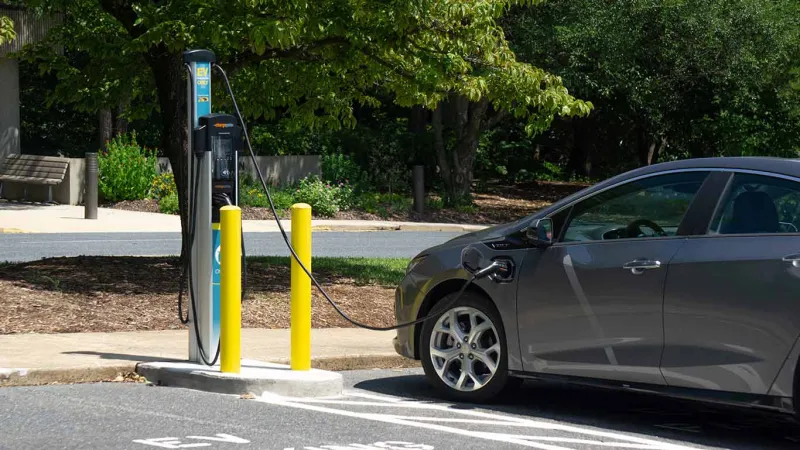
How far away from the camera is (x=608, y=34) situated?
29016 millimetres

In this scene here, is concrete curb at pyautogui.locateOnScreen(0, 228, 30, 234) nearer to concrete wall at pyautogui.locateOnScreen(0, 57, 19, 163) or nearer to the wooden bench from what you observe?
the wooden bench

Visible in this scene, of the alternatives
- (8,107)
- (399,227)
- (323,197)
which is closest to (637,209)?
(399,227)

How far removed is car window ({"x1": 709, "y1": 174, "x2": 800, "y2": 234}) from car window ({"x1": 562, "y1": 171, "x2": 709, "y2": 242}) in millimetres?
234

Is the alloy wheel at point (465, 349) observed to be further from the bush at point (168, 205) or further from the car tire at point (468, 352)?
the bush at point (168, 205)

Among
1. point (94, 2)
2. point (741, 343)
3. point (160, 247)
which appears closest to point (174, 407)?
point (741, 343)

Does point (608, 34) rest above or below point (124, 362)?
above

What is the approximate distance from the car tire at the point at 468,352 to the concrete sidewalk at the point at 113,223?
14.4m

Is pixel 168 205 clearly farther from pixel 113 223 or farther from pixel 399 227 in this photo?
pixel 399 227

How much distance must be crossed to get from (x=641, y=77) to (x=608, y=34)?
1.99 m

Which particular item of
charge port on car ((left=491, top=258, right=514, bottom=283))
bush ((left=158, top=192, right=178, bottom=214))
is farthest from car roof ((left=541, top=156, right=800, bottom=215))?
bush ((left=158, top=192, right=178, bottom=214))

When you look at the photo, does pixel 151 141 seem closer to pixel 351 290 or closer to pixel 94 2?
pixel 94 2

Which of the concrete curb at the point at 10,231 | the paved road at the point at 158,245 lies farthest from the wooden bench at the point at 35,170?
the paved road at the point at 158,245

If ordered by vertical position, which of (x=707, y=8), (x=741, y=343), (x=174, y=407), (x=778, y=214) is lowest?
(x=174, y=407)

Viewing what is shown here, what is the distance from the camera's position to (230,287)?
27.6ft
